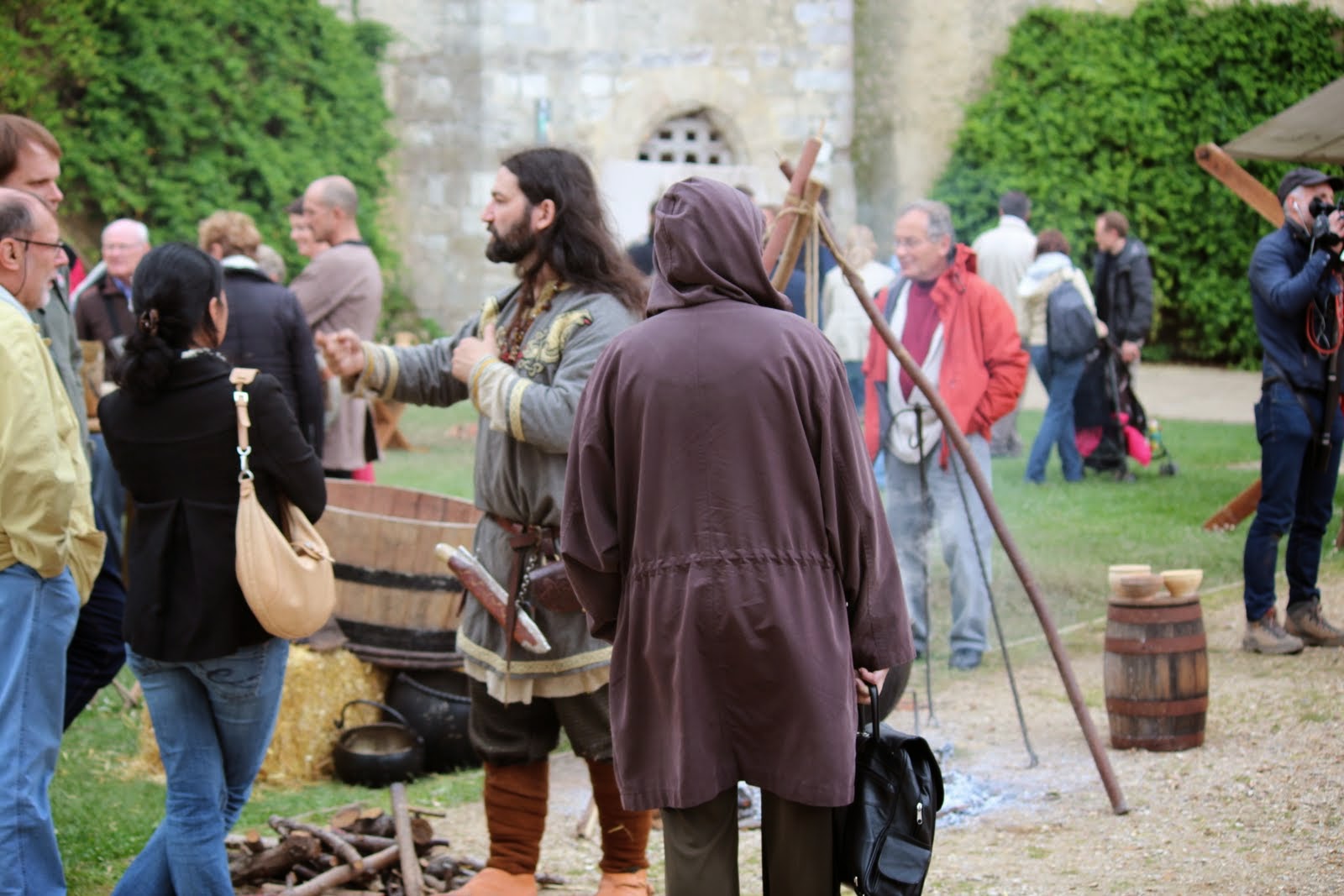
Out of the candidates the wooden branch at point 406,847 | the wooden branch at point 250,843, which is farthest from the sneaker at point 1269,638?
the wooden branch at point 250,843

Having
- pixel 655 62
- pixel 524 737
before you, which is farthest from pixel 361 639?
pixel 655 62

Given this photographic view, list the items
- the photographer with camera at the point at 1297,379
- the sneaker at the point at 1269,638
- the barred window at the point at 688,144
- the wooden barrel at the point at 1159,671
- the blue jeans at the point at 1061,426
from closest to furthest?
1. the wooden barrel at the point at 1159,671
2. the photographer with camera at the point at 1297,379
3. the sneaker at the point at 1269,638
4. the blue jeans at the point at 1061,426
5. the barred window at the point at 688,144

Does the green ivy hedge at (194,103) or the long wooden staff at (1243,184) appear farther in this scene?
the green ivy hedge at (194,103)

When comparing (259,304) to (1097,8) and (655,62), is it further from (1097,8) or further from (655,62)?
(1097,8)

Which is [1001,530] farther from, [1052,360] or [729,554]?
[1052,360]

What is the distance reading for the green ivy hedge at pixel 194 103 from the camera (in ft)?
41.8

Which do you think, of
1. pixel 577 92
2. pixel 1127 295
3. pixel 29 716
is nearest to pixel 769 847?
pixel 29 716

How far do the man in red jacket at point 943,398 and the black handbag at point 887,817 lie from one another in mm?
3462

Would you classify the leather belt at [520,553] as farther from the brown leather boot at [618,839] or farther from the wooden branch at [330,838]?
the wooden branch at [330,838]

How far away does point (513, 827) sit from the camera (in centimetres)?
435

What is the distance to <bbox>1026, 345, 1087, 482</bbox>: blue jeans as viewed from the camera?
11547mm

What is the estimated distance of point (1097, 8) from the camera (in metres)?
17.9

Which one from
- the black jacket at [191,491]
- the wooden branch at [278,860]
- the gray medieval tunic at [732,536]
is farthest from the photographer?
the wooden branch at [278,860]

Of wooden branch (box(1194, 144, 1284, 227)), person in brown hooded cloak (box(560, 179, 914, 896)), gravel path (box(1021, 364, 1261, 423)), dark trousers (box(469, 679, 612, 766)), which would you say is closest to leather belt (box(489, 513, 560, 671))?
dark trousers (box(469, 679, 612, 766))
